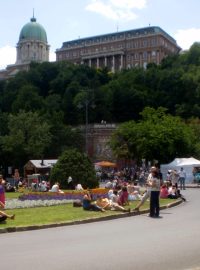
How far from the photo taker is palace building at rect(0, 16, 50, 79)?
17438 centimetres

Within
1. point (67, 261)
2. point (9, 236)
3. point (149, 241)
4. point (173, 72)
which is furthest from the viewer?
point (173, 72)

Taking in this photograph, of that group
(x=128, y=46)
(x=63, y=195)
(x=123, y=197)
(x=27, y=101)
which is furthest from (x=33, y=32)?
(x=123, y=197)

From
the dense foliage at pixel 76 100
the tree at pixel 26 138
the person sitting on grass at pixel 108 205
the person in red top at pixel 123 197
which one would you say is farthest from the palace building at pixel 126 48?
the person sitting on grass at pixel 108 205

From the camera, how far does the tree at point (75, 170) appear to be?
34.0 m

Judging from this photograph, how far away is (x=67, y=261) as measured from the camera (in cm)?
1004

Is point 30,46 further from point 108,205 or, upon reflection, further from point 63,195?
point 108,205

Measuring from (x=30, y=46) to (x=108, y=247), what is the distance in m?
169

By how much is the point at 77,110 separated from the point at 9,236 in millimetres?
82253

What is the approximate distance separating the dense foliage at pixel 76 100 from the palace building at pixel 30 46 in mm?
56984

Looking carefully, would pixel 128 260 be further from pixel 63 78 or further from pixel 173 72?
pixel 63 78

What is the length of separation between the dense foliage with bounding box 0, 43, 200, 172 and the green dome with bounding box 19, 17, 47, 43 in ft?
193

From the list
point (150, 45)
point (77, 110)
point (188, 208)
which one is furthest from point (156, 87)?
point (188, 208)

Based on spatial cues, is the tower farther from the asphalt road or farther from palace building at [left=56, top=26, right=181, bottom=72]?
the asphalt road

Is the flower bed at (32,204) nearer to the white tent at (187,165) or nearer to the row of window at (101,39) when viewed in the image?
the white tent at (187,165)
